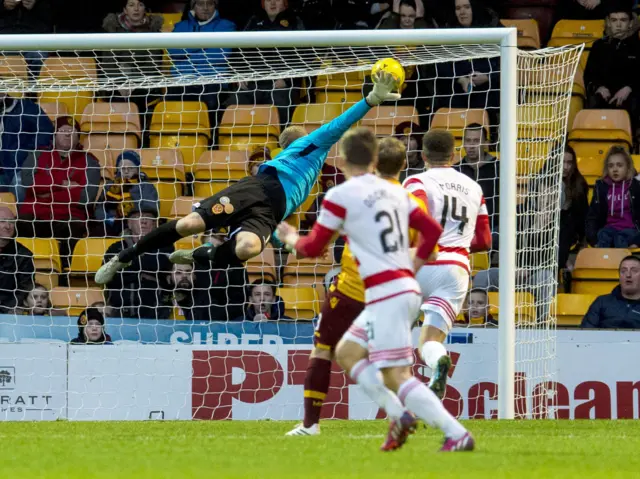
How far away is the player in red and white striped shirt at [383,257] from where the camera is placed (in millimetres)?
5516

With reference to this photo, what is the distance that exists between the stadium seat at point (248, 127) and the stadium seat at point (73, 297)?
2.03 meters

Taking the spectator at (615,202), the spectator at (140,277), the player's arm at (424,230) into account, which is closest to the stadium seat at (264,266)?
the spectator at (140,277)

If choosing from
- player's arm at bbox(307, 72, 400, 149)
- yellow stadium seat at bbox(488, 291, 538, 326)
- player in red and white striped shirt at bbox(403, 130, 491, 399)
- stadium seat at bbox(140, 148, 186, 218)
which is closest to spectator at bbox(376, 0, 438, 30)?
stadium seat at bbox(140, 148, 186, 218)

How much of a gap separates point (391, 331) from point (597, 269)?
650 cm

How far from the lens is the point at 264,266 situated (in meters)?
11.1

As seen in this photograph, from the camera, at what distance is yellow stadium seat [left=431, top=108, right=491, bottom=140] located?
11266mm

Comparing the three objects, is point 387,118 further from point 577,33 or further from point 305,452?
point 305,452

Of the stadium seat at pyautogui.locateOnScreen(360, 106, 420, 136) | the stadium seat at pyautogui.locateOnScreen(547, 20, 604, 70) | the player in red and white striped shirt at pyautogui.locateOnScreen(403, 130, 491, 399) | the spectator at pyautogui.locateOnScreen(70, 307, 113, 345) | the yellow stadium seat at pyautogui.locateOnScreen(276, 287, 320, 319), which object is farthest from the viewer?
the stadium seat at pyautogui.locateOnScreen(547, 20, 604, 70)

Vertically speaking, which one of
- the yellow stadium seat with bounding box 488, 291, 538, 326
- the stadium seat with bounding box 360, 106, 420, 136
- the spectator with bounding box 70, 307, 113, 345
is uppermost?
the stadium seat with bounding box 360, 106, 420, 136

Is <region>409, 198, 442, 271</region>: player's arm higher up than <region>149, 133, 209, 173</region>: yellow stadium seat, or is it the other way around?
<region>149, 133, 209, 173</region>: yellow stadium seat

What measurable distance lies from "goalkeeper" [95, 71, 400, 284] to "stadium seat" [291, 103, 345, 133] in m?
3.32

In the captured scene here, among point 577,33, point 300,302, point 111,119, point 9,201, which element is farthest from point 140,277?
point 577,33

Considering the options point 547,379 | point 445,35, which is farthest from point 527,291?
point 445,35

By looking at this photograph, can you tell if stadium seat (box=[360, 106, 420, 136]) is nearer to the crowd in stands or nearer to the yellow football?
the crowd in stands
